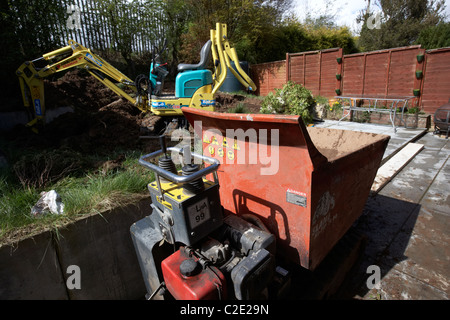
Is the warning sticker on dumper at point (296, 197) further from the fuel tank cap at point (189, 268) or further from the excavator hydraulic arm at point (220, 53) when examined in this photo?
the excavator hydraulic arm at point (220, 53)

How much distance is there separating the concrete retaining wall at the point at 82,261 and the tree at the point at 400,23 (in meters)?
25.9

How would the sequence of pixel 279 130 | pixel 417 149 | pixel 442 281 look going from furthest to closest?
pixel 417 149, pixel 442 281, pixel 279 130

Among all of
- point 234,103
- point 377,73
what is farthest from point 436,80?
point 234,103

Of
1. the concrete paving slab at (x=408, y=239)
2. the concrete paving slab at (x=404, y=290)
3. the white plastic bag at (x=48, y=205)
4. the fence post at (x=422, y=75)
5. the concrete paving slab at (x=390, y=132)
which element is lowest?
the concrete paving slab at (x=404, y=290)

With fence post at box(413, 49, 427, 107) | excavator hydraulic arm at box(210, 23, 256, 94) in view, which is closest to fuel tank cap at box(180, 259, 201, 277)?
excavator hydraulic arm at box(210, 23, 256, 94)

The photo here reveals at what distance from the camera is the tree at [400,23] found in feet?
68.7

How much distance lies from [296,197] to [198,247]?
0.74m

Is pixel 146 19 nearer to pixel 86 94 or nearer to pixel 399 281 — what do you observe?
pixel 86 94

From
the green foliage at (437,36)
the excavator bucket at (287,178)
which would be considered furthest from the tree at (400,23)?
the excavator bucket at (287,178)

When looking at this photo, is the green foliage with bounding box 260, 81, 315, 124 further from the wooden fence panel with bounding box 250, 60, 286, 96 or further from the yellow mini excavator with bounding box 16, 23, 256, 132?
the wooden fence panel with bounding box 250, 60, 286, 96

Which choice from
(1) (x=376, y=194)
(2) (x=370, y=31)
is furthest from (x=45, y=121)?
(2) (x=370, y=31)

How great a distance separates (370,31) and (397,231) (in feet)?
81.2

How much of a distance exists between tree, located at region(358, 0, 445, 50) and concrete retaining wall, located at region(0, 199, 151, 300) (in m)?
25.9

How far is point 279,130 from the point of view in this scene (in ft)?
5.21
